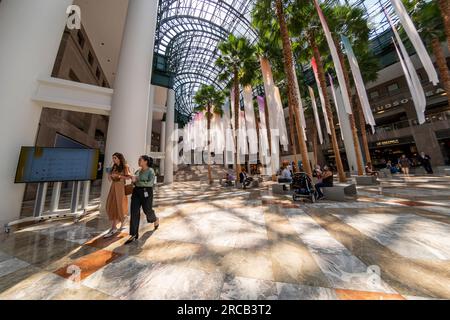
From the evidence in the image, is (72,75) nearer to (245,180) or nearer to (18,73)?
(18,73)

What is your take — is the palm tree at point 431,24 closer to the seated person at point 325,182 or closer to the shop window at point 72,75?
the seated person at point 325,182

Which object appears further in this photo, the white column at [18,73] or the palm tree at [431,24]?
the palm tree at [431,24]

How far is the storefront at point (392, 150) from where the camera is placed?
20.4 m

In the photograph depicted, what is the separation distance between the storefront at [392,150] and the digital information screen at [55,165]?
103 ft

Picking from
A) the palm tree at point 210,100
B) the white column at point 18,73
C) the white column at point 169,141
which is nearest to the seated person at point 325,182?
the white column at point 18,73

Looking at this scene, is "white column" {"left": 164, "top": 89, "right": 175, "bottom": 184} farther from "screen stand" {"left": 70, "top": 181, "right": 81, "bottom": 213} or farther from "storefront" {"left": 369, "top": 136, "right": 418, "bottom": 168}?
"storefront" {"left": 369, "top": 136, "right": 418, "bottom": 168}

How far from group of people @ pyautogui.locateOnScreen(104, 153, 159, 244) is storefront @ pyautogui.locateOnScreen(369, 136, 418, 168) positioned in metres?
30.0

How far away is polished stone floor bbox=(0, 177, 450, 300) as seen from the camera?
1.57 meters

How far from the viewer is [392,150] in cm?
2211

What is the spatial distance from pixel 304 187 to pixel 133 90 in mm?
7028

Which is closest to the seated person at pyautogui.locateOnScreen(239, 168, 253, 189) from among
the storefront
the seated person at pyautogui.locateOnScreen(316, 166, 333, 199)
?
the seated person at pyautogui.locateOnScreen(316, 166, 333, 199)
